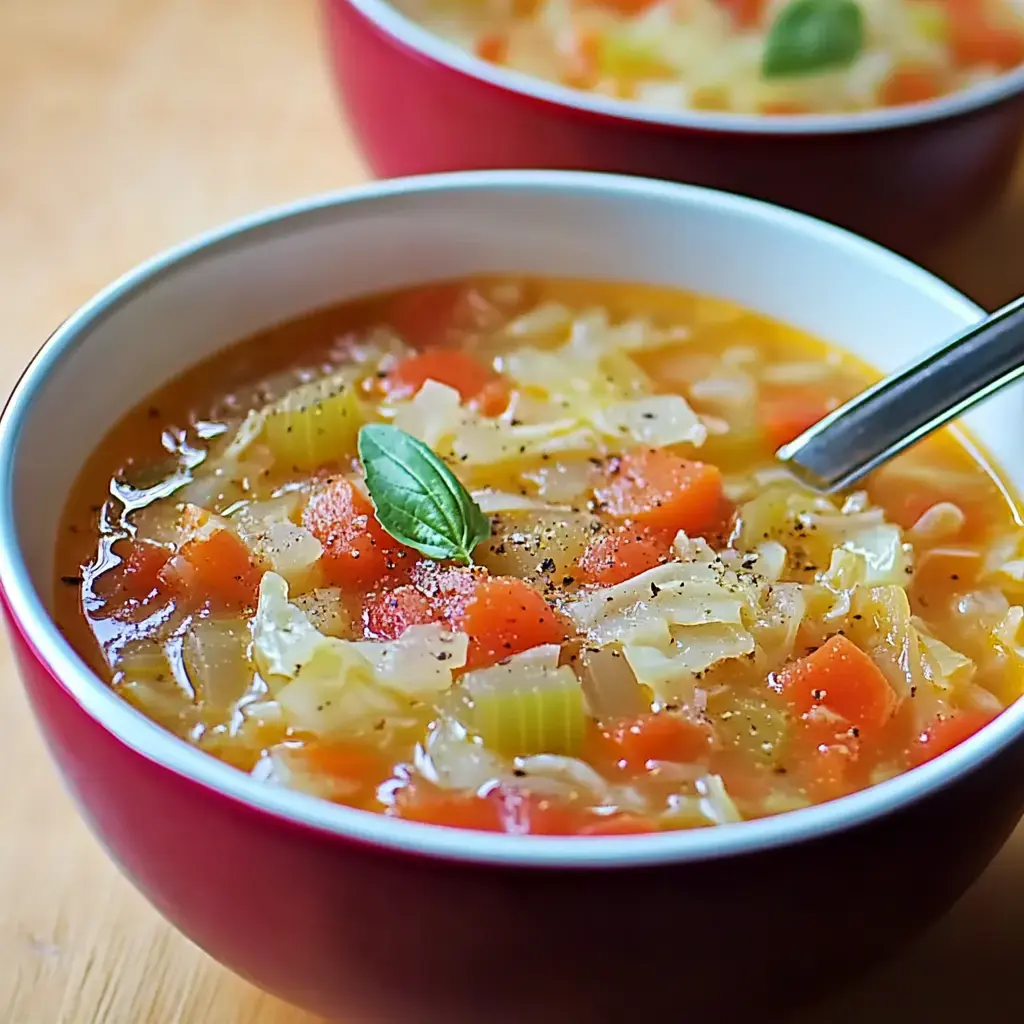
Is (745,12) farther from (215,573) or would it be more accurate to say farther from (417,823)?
(417,823)

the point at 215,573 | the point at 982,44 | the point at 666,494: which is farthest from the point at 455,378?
the point at 982,44

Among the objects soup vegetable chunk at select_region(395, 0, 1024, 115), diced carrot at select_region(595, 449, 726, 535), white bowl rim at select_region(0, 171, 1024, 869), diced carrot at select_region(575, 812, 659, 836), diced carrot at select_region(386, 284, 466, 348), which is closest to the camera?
white bowl rim at select_region(0, 171, 1024, 869)

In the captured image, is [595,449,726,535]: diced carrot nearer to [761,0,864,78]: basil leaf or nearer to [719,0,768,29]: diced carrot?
→ [761,0,864,78]: basil leaf

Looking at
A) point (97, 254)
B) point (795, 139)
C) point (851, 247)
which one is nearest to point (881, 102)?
point (795, 139)

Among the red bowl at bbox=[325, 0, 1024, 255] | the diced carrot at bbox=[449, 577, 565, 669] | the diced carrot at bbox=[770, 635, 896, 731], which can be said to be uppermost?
the red bowl at bbox=[325, 0, 1024, 255]

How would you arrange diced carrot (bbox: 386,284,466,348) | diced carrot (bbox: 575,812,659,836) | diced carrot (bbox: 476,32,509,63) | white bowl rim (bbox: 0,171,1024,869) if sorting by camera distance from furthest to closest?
diced carrot (bbox: 476,32,509,63)
diced carrot (bbox: 386,284,466,348)
diced carrot (bbox: 575,812,659,836)
white bowl rim (bbox: 0,171,1024,869)

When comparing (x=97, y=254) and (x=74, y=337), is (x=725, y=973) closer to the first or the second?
(x=74, y=337)

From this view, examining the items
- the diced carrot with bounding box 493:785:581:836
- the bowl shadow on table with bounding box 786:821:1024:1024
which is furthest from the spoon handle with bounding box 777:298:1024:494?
the diced carrot with bounding box 493:785:581:836
